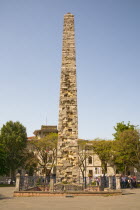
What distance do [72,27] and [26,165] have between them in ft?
92.2

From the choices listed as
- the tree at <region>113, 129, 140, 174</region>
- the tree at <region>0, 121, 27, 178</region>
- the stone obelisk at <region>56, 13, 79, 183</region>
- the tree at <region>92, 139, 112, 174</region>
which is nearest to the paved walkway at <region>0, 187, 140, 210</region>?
the stone obelisk at <region>56, 13, 79, 183</region>

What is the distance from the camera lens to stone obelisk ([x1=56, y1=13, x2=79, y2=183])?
1340cm

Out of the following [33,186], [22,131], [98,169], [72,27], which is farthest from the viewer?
[98,169]

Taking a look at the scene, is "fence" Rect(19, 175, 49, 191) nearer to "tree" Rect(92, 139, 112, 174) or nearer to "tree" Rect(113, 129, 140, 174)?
"tree" Rect(113, 129, 140, 174)

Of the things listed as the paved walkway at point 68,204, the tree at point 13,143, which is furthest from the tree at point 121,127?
the paved walkway at point 68,204

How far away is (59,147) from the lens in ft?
45.5

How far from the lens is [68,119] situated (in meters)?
14.3

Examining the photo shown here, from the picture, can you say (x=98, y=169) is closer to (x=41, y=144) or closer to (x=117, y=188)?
(x=41, y=144)

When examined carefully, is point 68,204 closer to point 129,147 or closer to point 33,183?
point 33,183

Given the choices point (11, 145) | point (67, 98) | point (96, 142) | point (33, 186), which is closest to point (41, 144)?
point (11, 145)

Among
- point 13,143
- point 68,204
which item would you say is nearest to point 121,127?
point 13,143

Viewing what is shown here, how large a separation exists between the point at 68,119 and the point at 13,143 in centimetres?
2468

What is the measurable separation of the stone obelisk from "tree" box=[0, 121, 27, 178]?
2379cm

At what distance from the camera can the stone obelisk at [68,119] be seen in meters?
13.4
